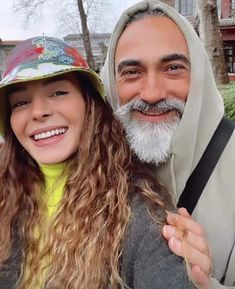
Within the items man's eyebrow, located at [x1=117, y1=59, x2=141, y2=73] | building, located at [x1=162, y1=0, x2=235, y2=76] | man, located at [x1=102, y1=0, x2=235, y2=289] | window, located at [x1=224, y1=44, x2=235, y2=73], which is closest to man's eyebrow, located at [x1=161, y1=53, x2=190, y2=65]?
man, located at [x1=102, y1=0, x2=235, y2=289]

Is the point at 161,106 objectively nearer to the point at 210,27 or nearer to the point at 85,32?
the point at 210,27

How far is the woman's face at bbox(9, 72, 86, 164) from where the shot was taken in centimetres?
181

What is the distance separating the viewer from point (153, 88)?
202 cm

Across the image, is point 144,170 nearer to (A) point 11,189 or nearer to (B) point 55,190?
(B) point 55,190

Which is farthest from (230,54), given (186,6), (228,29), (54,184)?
(54,184)

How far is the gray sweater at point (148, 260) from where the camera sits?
151 cm

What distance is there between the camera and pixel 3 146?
2104mm

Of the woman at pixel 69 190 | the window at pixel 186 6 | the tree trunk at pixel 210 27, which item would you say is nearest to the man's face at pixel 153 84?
the woman at pixel 69 190

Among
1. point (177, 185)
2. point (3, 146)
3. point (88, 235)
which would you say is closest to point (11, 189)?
point (3, 146)

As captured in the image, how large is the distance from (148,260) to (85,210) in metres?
0.35

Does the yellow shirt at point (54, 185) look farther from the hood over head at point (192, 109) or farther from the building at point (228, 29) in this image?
the building at point (228, 29)

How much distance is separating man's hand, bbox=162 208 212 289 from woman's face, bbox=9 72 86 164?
502 mm

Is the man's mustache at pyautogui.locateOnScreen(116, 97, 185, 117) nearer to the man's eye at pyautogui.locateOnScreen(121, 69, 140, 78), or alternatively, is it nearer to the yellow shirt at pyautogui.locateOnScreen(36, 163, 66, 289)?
the man's eye at pyautogui.locateOnScreen(121, 69, 140, 78)

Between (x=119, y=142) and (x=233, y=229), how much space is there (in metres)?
0.60
